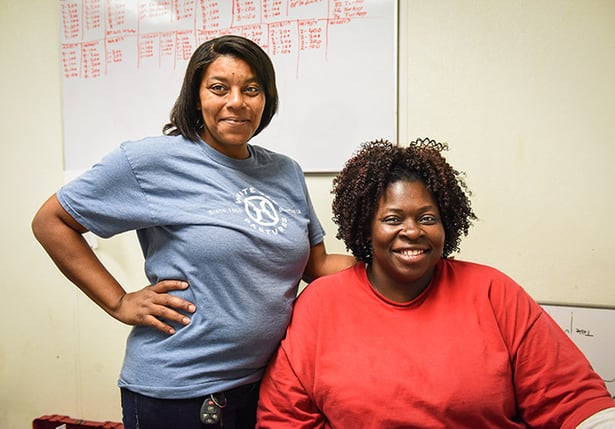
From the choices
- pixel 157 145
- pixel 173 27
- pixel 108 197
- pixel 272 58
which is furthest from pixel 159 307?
pixel 173 27

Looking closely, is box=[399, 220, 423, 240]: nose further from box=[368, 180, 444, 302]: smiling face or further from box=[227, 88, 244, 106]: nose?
box=[227, 88, 244, 106]: nose

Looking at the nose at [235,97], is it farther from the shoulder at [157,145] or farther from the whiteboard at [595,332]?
the whiteboard at [595,332]

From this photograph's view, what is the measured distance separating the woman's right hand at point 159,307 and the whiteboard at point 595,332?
118cm

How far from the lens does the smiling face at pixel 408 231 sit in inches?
45.5

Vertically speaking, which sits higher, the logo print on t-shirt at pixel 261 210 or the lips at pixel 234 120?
the lips at pixel 234 120

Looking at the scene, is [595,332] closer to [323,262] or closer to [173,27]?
[323,262]

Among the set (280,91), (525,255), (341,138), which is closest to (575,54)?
(525,255)

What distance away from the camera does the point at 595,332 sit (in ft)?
5.06

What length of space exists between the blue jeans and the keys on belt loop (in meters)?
0.01

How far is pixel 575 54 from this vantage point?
1510mm

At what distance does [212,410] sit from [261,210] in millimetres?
A: 482

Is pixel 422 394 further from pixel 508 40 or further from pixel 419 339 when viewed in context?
pixel 508 40

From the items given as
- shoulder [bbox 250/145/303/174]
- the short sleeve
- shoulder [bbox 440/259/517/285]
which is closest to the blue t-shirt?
the short sleeve

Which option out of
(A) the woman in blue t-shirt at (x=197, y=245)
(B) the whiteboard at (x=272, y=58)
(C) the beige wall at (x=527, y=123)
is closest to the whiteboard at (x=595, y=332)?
(C) the beige wall at (x=527, y=123)
